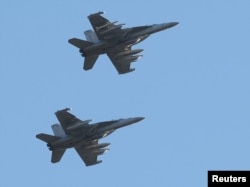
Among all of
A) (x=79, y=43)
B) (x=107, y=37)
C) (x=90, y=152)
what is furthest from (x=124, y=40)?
(x=90, y=152)

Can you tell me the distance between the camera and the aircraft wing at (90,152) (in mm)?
77125

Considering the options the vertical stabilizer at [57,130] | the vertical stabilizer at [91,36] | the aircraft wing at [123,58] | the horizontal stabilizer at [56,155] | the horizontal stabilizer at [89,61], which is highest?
the vertical stabilizer at [91,36]

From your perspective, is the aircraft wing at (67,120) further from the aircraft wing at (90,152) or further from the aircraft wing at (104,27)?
the aircraft wing at (104,27)

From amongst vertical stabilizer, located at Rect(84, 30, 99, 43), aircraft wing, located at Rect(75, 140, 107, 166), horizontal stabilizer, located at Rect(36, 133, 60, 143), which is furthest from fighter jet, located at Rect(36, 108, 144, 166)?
vertical stabilizer, located at Rect(84, 30, 99, 43)

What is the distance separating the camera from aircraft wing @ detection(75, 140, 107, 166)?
3036 inches

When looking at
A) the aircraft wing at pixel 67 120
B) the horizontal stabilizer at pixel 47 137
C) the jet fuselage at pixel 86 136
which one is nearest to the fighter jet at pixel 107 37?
the aircraft wing at pixel 67 120

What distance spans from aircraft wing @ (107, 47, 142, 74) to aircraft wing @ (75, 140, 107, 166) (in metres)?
7.54

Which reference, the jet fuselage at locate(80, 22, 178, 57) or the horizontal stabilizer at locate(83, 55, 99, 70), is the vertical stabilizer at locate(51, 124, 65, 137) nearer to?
the horizontal stabilizer at locate(83, 55, 99, 70)

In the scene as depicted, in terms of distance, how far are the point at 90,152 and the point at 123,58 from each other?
897 cm

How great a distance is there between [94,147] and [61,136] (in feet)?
13.7

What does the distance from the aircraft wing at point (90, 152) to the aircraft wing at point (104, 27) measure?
922 centimetres

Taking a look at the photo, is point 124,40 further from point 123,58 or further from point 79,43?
point 123,58

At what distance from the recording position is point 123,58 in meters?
79.8

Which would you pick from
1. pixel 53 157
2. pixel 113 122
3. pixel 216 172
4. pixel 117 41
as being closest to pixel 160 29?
pixel 117 41
